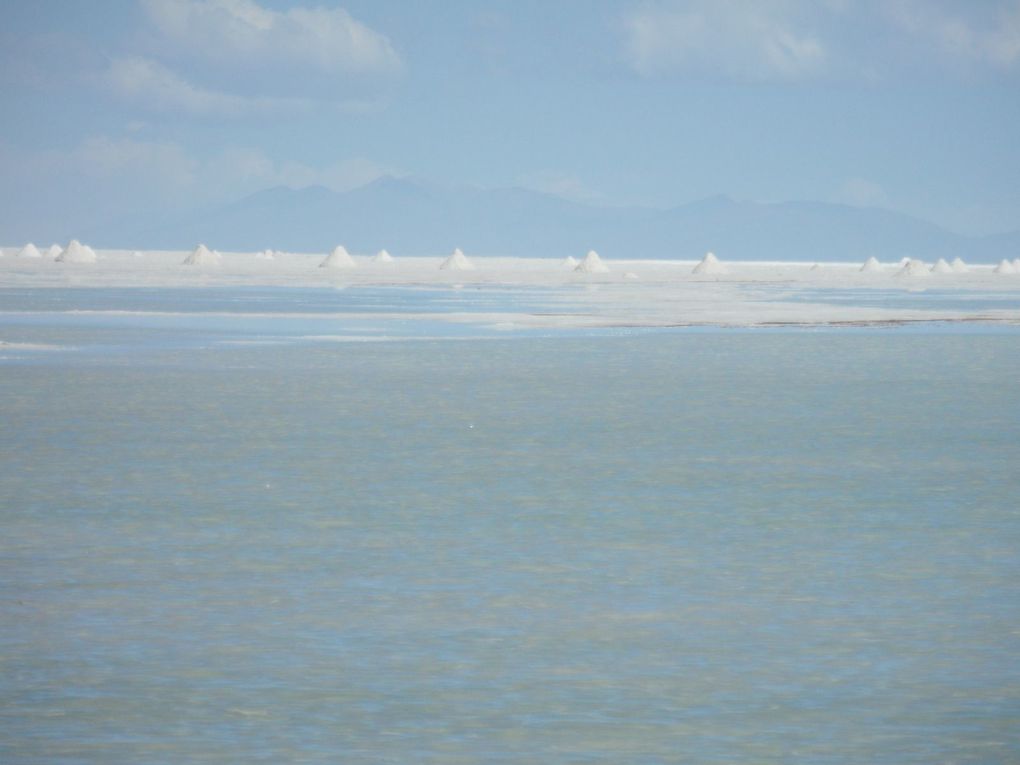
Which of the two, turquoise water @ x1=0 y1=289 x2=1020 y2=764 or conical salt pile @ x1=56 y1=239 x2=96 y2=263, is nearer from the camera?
turquoise water @ x1=0 y1=289 x2=1020 y2=764

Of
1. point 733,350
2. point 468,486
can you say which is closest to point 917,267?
point 733,350

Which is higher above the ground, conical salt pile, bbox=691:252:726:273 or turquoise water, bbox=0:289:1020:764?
conical salt pile, bbox=691:252:726:273

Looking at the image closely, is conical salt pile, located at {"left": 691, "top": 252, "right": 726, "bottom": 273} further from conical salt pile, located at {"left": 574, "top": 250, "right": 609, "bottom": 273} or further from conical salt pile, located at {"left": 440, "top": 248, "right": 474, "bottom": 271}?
conical salt pile, located at {"left": 440, "top": 248, "right": 474, "bottom": 271}

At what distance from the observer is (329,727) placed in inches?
203

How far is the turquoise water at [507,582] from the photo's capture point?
518cm

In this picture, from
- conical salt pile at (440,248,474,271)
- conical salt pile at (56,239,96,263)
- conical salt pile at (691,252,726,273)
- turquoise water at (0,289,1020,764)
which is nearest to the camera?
turquoise water at (0,289,1020,764)

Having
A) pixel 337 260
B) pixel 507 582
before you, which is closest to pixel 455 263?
pixel 337 260

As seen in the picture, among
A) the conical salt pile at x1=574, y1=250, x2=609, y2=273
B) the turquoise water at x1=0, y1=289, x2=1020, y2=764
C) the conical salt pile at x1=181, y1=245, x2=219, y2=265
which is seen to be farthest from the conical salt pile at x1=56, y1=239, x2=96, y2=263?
the turquoise water at x1=0, y1=289, x2=1020, y2=764

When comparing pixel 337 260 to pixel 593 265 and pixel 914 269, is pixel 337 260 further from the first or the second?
pixel 914 269

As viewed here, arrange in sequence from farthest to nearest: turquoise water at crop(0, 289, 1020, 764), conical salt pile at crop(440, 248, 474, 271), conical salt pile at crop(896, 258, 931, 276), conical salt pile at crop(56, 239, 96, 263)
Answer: conical salt pile at crop(56, 239, 96, 263) → conical salt pile at crop(440, 248, 474, 271) → conical salt pile at crop(896, 258, 931, 276) → turquoise water at crop(0, 289, 1020, 764)

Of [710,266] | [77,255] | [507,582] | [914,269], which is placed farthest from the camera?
[77,255]

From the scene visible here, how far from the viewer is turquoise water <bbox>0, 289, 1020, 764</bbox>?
518 centimetres

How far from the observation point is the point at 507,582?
7.34 m

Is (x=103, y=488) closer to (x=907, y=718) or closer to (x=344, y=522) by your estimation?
(x=344, y=522)
